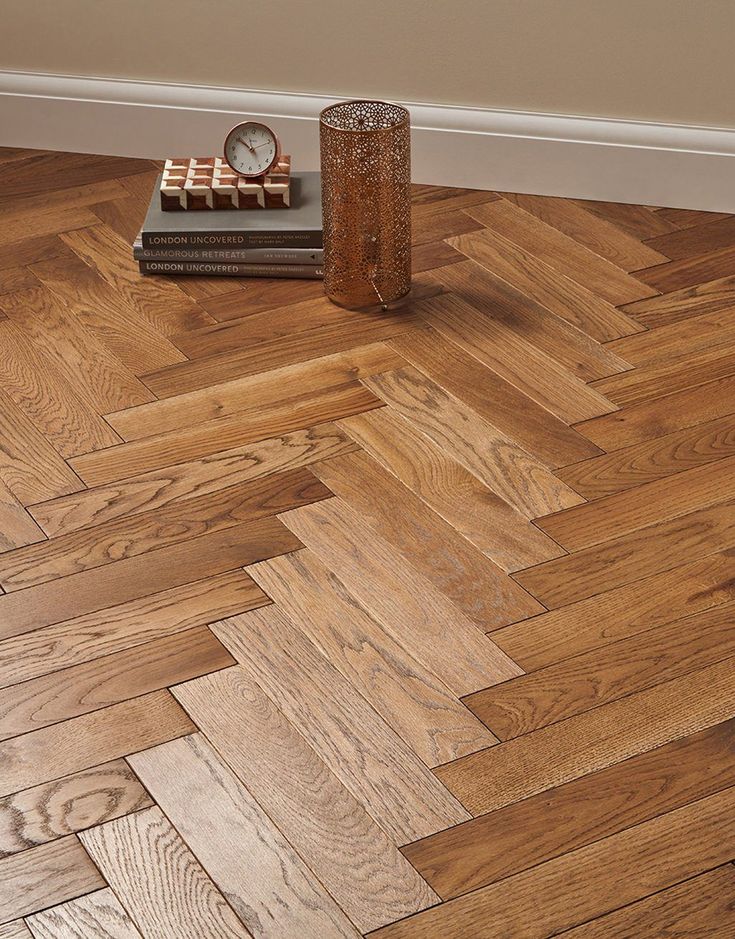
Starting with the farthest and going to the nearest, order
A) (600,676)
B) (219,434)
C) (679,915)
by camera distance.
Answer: (219,434)
(600,676)
(679,915)

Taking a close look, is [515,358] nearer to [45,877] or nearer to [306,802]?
[306,802]

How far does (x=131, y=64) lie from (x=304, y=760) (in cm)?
151

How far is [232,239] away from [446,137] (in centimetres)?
48

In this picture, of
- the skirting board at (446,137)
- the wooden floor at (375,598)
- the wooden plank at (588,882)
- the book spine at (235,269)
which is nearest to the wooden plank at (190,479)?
the wooden floor at (375,598)

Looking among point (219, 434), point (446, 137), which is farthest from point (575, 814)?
point (446, 137)

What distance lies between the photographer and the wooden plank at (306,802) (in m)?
1.00

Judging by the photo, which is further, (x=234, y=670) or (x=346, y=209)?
(x=346, y=209)

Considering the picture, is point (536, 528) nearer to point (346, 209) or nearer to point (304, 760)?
point (304, 760)

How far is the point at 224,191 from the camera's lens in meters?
1.90

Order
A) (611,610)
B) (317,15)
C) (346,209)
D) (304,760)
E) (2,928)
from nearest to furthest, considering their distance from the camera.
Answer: (2,928) < (304,760) < (611,610) < (346,209) < (317,15)

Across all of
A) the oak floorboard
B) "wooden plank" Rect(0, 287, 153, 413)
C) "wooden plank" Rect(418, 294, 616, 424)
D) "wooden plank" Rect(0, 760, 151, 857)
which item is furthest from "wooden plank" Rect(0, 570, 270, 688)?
"wooden plank" Rect(418, 294, 616, 424)

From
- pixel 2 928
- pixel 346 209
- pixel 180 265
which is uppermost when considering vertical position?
pixel 346 209

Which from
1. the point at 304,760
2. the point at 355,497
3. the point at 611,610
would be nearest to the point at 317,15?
the point at 355,497

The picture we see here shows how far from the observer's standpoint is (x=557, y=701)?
46.3 inches
